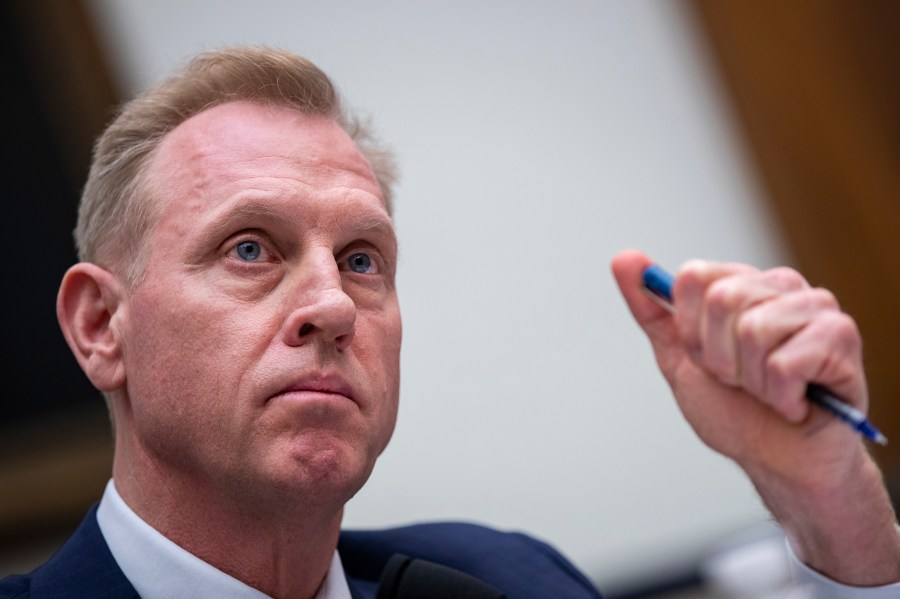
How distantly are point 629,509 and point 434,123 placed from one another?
1.50m

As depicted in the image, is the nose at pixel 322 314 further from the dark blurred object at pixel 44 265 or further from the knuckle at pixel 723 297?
the dark blurred object at pixel 44 265

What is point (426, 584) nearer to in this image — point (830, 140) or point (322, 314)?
point (322, 314)

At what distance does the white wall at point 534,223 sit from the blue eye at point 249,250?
1724 mm

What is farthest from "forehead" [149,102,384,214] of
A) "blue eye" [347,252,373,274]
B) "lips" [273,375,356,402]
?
"lips" [273,375,356,402]

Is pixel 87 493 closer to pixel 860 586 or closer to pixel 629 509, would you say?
pixel 629 509

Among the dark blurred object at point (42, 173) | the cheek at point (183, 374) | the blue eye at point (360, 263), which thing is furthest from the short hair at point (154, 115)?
the dark blurred object at point (42, 173)

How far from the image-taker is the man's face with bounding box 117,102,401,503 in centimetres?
144

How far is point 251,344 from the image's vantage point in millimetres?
1466

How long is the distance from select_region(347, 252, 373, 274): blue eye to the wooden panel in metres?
2.45

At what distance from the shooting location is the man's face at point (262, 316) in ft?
4.74

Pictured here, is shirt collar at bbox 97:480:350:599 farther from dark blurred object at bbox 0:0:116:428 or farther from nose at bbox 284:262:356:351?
dark blurred object at bbox 0:0:116:428

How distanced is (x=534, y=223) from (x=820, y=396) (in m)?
2.31

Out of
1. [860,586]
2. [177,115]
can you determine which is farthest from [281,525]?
[860,586]

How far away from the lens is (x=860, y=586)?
56.6 inches
